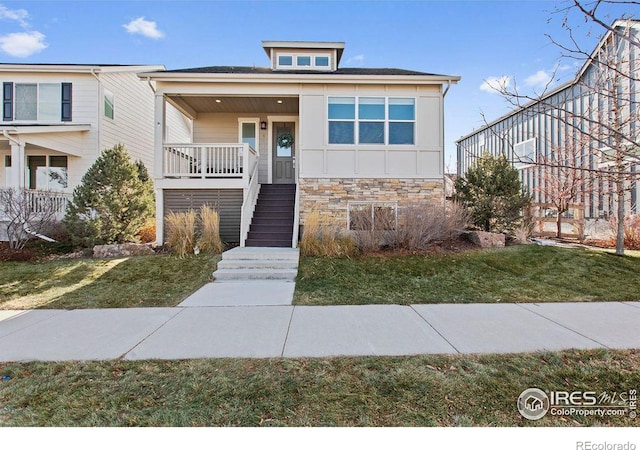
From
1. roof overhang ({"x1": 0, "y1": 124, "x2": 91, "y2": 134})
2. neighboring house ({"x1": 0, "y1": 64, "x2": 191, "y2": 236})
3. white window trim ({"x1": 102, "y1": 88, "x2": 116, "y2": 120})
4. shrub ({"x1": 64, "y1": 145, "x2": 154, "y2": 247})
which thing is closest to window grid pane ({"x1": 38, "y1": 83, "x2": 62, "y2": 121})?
neighboring house ({"x1": 0, "y1": 64, "x2": 191, "y2": 236})

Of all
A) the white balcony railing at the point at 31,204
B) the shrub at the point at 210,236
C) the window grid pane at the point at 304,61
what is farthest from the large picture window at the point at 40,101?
the window grid pane at the point at 304,61

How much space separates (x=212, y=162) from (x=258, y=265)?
502 centimetres

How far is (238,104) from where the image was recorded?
11734 millimetres

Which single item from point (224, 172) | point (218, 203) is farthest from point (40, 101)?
point (218, 203)

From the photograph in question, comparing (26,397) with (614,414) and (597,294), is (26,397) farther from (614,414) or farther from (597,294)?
(597,294)

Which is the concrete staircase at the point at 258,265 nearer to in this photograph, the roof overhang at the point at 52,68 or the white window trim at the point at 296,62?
the white window trim at the point at 296,62

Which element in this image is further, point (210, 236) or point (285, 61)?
point (285, 61)

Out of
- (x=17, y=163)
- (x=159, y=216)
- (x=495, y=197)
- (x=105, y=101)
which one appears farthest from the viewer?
(x=105, y=101)

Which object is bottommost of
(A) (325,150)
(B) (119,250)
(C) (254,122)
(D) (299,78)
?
(B) (119,250)

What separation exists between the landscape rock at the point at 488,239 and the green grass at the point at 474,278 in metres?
0.46

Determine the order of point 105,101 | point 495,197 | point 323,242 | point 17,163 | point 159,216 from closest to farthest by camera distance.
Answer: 1. point 323,242
2. point 495,197
3. point 159,216
4. point 17,163
5. point 105,101

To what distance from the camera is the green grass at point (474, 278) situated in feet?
18.4

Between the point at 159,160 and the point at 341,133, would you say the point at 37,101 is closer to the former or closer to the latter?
the point at 159,160

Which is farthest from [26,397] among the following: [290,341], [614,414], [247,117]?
[247,117]
